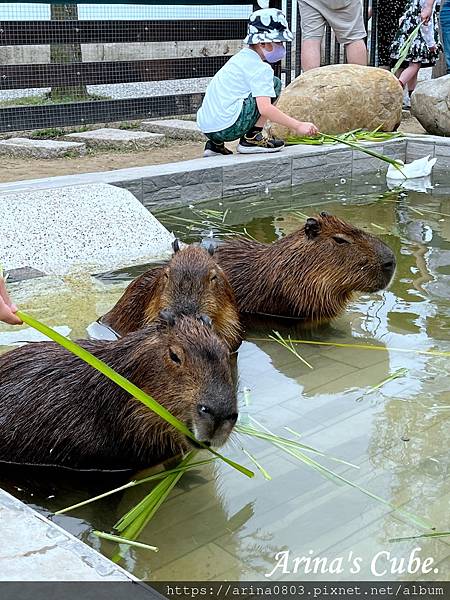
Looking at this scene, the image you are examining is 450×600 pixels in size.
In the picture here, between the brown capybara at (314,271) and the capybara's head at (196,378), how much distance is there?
1533 millimetres

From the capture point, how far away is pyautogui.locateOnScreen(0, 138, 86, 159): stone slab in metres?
8.71

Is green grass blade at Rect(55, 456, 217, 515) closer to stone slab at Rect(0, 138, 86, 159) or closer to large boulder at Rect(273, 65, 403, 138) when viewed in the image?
large boulder at Rect(273, 65, 403, 138)

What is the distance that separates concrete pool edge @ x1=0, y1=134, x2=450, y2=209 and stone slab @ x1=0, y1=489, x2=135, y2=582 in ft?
12.7

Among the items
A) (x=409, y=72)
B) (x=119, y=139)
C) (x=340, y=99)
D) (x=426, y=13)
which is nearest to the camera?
(x=340, y=99)

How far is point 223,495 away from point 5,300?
89 cm

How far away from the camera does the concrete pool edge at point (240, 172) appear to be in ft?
20.4

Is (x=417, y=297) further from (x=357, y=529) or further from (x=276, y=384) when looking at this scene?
(x=357, y=529)

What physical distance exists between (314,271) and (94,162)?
4.64 m

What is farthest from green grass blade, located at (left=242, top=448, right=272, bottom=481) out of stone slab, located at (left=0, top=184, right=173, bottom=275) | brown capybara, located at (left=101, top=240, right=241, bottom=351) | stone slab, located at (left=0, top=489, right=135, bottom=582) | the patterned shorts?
the patterned shorts

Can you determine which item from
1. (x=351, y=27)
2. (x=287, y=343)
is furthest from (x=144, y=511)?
(x=351, y=27)

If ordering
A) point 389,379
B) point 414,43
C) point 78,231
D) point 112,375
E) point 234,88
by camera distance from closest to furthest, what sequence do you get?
point 112,375 < point 389,379 < point 78,231 < point 234,88 < point 414,43

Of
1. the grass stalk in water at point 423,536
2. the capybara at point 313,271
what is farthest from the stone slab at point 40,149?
the grass stalk in water at point 423,536

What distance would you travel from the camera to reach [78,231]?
5.30 m

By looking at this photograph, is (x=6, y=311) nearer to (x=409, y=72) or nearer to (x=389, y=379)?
(x=389, y=379)
